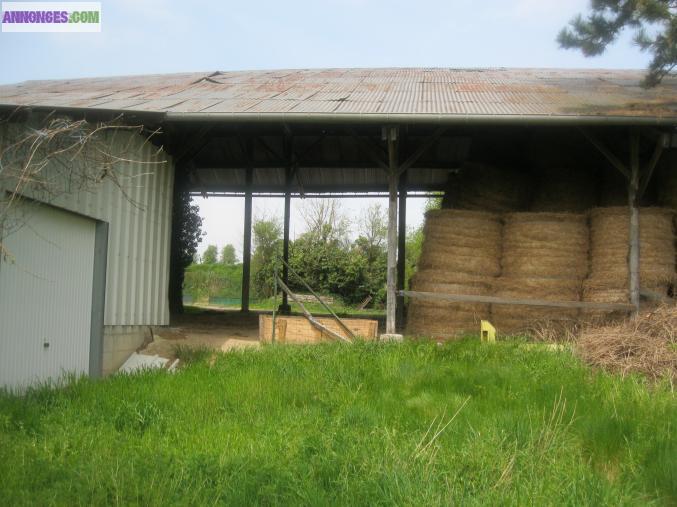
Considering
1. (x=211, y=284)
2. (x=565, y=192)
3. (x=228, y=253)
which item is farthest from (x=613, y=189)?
(x=228, y=253)

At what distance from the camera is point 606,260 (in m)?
9.38

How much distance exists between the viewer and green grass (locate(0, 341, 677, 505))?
368 cm

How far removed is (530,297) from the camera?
374 inches

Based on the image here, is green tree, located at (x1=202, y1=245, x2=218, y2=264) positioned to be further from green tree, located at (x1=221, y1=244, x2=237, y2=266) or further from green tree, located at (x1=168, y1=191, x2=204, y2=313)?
green tree, located at (x1=168, y1=191, x2=204, y2=313)

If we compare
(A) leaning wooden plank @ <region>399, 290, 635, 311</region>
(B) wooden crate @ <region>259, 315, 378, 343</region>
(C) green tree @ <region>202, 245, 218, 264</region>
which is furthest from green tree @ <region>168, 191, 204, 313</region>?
(C) green tree @ <region>202, 245, 218, 264</region>

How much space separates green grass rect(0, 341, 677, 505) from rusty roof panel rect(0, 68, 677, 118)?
11.3 feet

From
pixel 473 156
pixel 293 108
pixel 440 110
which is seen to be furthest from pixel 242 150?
pixel 440 110

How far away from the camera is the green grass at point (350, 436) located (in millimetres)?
3678

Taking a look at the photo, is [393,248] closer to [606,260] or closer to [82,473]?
[606,260]

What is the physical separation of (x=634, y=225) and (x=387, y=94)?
425 centimetres

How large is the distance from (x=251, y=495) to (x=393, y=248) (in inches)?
223

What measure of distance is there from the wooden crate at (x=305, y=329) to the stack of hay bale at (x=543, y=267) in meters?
1.98

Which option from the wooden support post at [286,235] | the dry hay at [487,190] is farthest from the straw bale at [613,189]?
the wooden support post at [286,235]

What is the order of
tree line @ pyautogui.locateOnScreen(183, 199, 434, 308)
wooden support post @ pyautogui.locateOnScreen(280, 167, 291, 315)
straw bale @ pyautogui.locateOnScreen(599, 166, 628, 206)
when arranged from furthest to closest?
tree line @ pyautogui.locateOnScreen(183, 199, 434, 308) → wooden support post @ pyautogui.locateOnScreen(280, 167, 291, 315) → straw bale @ pyautogui.locateOnScreen(599, 166, 628, 206)
